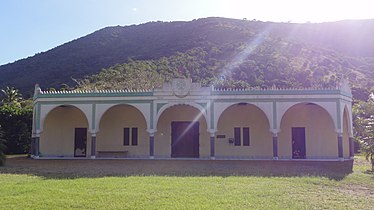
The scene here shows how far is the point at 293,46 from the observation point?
48.8m

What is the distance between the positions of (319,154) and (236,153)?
4.27 meters

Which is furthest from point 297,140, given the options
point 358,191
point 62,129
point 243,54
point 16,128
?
point 243,54

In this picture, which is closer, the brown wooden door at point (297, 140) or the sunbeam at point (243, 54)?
the brown wooden door at point (297, 140)

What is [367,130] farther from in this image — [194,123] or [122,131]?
[122,131]

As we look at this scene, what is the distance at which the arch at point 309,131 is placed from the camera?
2133 cm

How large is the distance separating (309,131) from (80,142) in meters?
12.5

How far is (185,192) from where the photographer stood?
9617mm

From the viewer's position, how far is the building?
64.7 feet

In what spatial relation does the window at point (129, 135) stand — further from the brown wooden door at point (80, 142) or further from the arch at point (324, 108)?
the arch at point (324, 108)

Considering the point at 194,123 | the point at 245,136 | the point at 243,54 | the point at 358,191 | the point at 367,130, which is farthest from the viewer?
the point at 243,54

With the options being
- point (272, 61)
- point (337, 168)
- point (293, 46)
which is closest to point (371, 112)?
point (337, 168)

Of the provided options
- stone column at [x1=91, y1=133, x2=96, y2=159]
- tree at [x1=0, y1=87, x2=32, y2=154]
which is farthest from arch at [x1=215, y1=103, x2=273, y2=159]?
tree at [x1=0, y1=87, x2=32, y2=154]

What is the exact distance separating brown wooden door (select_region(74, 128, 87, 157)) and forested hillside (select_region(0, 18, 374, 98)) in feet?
38.3

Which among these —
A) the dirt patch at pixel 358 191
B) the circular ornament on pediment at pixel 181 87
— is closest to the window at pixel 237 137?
the circular ornament on pediment at pixel 181 87
